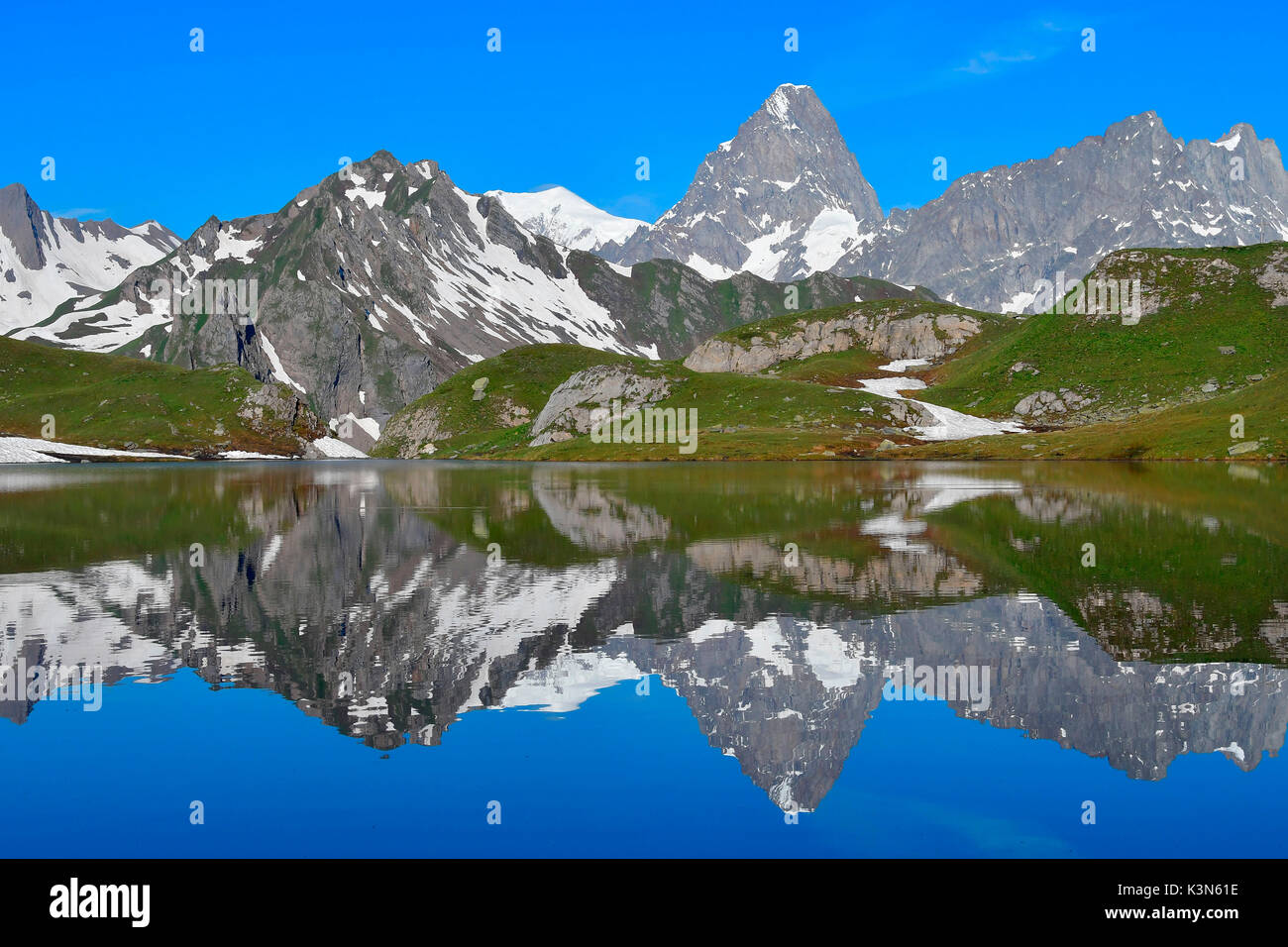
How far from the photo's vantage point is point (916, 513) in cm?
7638

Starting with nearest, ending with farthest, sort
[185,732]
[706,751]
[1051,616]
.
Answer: [706,751] < [185,732] < [1051,616]

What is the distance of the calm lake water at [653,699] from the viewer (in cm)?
1750

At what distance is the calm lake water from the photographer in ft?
57.4

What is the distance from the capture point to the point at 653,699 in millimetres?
25609
